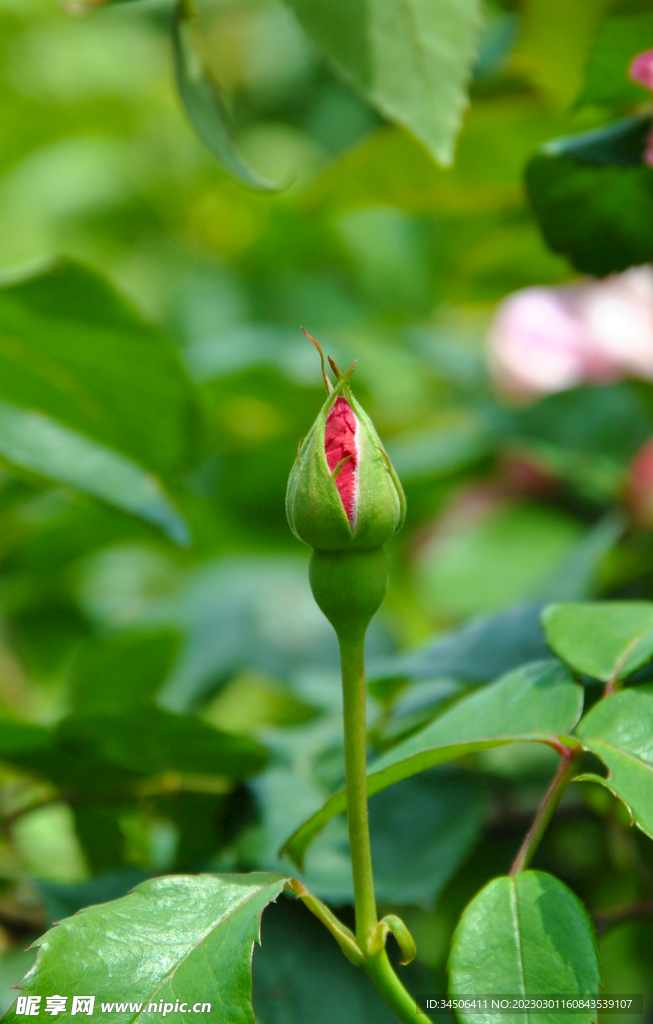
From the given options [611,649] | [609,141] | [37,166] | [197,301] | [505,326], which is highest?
[609,141]

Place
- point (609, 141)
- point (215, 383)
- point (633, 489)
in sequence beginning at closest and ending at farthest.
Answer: point (609, 141) → point (633, 489) → point (215, 383)

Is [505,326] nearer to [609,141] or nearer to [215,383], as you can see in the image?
[215,383]

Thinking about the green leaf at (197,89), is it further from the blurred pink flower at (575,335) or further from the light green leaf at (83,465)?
the blurred pink flower at (575,335)

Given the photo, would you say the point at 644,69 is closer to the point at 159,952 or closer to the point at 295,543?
the point at 159,952

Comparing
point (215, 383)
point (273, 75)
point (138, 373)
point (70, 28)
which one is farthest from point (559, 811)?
point (70, 28)

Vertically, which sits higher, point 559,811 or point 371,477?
point 371,477

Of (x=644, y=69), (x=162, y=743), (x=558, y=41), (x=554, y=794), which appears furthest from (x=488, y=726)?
(x=558, y=41)
